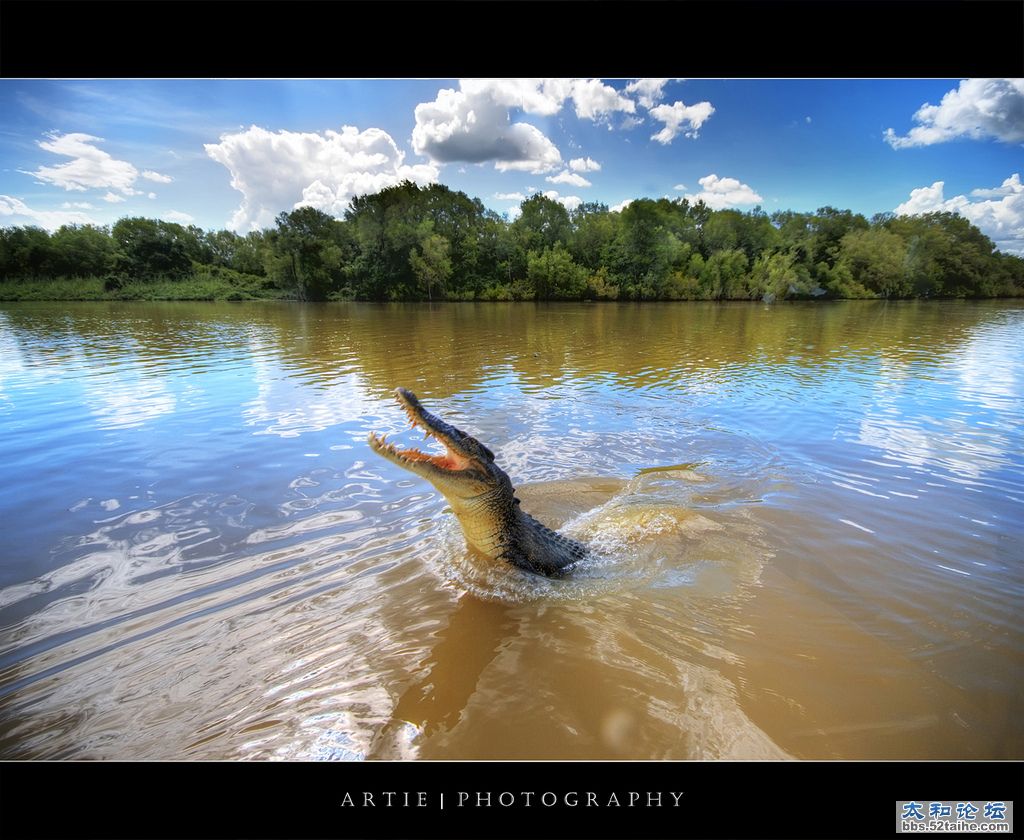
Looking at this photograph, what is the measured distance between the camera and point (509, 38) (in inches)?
58.7

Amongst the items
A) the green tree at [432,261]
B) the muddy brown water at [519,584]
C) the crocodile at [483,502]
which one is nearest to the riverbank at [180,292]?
the green tree at [432,261]

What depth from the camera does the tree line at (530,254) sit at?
3712cm

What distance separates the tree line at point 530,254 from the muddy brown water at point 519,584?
116 ft

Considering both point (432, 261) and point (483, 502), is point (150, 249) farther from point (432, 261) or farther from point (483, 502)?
point (483, 502)

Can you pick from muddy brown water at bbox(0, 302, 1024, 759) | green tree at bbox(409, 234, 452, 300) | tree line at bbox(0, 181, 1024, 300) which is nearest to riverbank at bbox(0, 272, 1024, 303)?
tree line at bbox(0, 181, 1024, 300)

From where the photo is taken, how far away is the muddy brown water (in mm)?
2172

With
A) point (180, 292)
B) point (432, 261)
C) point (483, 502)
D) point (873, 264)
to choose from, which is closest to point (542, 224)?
point (432, 261)

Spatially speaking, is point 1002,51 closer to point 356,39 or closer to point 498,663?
point 356,39

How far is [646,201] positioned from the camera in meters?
50.7

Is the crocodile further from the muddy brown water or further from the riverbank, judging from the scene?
the riverbank

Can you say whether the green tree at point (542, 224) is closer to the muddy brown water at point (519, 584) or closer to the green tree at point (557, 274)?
the green tree at point (557, 274)

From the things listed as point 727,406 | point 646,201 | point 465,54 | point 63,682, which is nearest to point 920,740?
point 465,54
